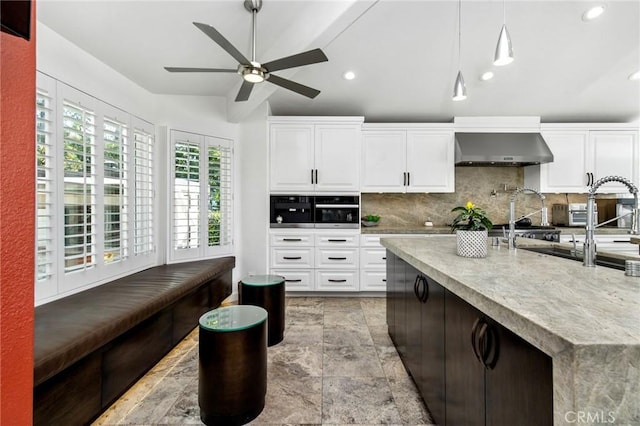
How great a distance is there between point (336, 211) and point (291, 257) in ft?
2.89

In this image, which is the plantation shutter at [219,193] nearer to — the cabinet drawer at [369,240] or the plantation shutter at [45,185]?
the plantation shutter at [45,185]

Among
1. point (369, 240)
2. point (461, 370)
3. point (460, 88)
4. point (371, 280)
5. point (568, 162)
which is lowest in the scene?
point (371, 280)

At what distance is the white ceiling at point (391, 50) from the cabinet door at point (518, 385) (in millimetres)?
2218

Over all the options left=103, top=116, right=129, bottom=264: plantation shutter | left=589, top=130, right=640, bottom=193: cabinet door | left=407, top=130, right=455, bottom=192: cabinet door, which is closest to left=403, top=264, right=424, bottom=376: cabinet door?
left=407, top=130, right=455, bottom=192: cabinet door

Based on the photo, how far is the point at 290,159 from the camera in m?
3.90

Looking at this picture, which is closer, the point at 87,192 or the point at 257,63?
the point at 257,63

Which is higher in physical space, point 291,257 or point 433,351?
point 291,257

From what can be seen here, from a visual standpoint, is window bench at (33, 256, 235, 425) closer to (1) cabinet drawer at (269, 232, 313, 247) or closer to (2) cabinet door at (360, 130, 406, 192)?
(1) cabinet drawer at (269, 232, 313, 247)

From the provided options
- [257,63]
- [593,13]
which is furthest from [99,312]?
[593,13]

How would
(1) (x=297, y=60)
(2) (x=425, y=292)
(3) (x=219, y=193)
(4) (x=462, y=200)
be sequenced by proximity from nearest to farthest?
(2) (x=425, y=292) < (1) (x=297, y=60) < (3) (x=219, y=193) < (4) (x=462, y=200)

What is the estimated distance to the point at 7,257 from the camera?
0.68m

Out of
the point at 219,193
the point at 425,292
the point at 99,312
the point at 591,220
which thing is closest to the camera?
the point at 591,220

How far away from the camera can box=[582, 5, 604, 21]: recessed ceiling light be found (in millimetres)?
2647

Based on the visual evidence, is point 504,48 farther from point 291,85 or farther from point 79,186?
point 79,186
